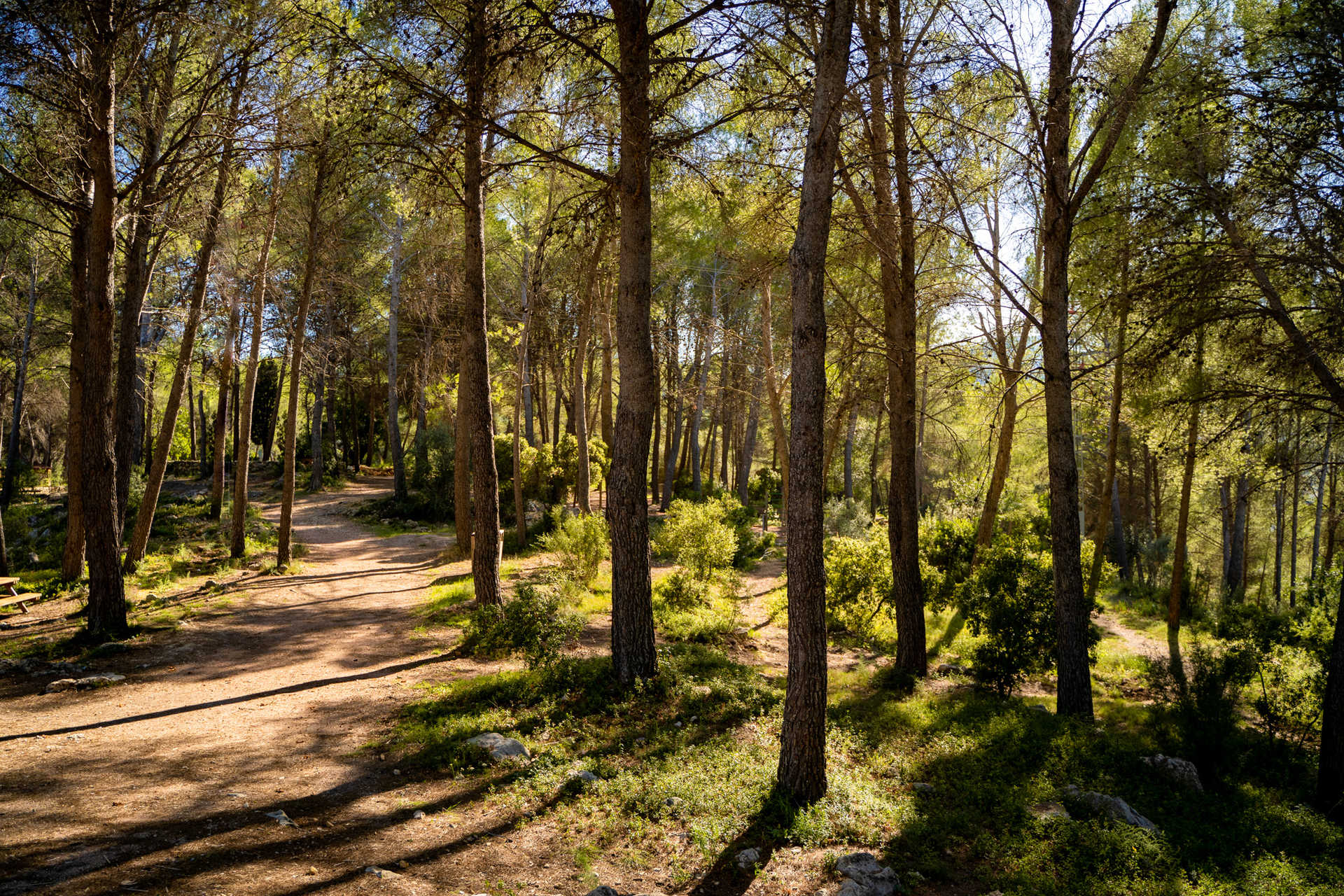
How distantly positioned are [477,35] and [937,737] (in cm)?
824

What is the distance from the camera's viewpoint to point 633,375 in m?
Result: 7.09

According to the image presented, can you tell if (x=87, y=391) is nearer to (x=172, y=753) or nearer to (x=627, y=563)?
(x=172, y=753)

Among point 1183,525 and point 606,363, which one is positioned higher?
point 606,363

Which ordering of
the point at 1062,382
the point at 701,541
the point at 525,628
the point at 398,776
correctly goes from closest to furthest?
the point at 398,776
the point at 1062,382
the point at 525,628
the point at 701,541

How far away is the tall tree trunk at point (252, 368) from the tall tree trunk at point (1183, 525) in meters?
14.0

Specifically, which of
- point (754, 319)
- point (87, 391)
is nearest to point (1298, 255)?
point (87, 391)

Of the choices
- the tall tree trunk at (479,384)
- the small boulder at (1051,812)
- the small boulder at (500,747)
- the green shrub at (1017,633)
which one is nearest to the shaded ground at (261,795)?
the small boulder at (500,747)

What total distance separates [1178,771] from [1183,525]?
8425mm

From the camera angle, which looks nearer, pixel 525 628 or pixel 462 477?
pixel 525 628

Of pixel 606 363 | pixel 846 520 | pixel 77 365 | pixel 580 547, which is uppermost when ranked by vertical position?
pixel 606 363

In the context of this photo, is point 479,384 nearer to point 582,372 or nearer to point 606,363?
point 582,372

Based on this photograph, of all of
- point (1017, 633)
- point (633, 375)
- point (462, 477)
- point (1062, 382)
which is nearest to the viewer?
point (633, 375)

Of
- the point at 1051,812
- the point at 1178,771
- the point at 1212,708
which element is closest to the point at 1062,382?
the point at 1212,708

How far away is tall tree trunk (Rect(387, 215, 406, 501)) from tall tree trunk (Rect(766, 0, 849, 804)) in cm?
1930
